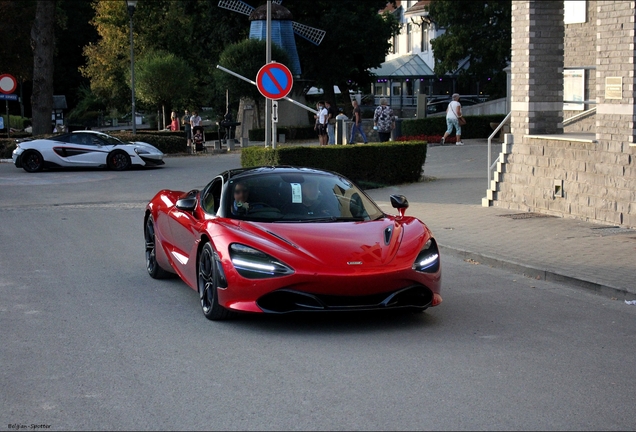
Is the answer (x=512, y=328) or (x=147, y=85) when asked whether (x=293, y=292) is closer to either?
(x=512, y=328)

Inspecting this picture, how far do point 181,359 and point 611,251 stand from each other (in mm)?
6969

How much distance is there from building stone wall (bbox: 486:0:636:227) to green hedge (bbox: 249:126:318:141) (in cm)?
3059

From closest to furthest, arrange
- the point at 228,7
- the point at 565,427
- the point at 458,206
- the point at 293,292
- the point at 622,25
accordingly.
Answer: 1. the point at 565,427
2. the point at 293,292
3. the point at 622,25
4. the point at 458,206
5. the point at 228,7

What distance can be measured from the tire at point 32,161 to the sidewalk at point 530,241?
12958 millimetres

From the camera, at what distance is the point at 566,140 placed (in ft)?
51.8

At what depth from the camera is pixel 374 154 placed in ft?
71.2

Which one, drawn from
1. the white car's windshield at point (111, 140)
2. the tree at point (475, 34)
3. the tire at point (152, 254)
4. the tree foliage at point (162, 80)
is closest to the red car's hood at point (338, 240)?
the tire at point (152, 254)

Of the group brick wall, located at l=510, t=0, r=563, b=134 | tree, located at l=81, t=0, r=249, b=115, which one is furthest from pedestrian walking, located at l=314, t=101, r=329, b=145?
tree, located at l=81, t=0, r=249, b=115

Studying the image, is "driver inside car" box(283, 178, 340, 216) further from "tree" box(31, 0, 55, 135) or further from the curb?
"tree" box(31, 0, 55, 135)

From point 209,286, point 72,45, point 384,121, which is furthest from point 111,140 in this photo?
point 72,45

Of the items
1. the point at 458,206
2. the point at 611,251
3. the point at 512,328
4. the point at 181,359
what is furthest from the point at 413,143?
the point at 181,359

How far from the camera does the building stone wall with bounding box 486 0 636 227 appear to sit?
47.3 feet

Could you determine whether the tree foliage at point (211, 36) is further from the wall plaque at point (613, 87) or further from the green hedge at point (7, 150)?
the wall plaque at point (613, 87)

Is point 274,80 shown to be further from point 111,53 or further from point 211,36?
point 111,53
